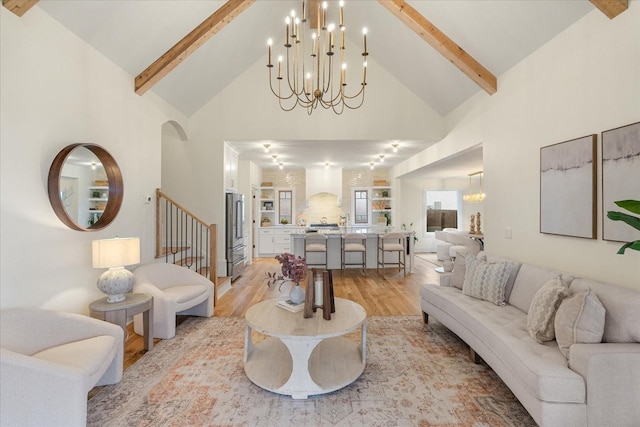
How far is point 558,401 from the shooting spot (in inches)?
74.5

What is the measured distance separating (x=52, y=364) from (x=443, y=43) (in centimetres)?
489

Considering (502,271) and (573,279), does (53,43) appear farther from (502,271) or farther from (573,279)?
(573,279)

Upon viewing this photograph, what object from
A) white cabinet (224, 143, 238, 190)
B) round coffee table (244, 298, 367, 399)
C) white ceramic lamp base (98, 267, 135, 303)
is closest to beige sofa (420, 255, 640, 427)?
round coffee table (244, 298, 367, 399)

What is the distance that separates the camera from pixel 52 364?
6.15ft

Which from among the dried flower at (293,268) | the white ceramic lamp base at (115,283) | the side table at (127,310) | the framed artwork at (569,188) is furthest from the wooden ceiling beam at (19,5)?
the framed artwork at (569,188)

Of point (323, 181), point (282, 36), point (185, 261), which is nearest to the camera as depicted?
point (185, 261)

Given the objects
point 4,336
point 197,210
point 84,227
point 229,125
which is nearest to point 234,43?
point 229,125

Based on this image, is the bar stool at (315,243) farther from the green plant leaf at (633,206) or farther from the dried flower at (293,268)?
the green plant leaf at (633,206)

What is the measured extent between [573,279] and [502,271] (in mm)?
647

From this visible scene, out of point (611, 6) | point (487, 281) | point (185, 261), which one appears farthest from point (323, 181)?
point (611, 6)

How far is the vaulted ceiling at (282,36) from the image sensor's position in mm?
3135

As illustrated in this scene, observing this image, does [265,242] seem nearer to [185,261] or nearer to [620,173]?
[185,261]

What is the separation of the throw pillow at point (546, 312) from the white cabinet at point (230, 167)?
5256mm

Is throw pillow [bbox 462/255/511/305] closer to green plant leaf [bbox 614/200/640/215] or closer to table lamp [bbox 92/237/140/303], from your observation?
green plant leaf [bbox 614/200/640/215]
